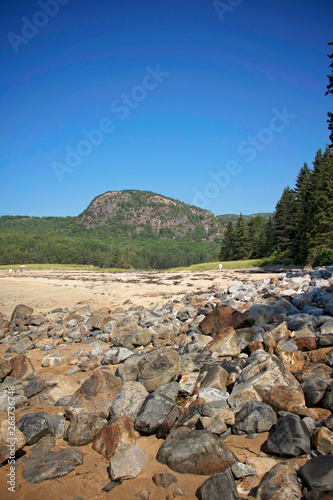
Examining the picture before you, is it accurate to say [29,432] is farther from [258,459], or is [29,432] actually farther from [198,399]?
[258,459]

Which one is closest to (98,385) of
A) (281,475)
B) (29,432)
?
(29,432)

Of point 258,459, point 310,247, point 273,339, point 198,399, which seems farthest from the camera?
point 310,247

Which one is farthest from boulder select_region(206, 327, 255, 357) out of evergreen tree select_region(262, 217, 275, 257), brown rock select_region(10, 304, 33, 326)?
evergreen tree select_region(262, 217, 275, 257)

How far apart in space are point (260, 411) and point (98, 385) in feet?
9.94

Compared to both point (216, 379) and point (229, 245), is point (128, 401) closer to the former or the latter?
point (216, 379)

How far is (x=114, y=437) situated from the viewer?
4.45m

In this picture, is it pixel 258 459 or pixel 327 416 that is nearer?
pixel 258 459

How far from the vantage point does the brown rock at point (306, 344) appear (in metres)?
6.07

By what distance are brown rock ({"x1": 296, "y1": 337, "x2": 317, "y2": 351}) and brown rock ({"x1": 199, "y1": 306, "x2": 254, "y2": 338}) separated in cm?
189

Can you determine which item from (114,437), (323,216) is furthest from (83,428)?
(323,216)

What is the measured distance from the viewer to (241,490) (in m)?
3.30

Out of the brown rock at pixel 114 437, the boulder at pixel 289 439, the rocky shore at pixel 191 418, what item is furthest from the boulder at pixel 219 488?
the brown rock at pixel 114 437

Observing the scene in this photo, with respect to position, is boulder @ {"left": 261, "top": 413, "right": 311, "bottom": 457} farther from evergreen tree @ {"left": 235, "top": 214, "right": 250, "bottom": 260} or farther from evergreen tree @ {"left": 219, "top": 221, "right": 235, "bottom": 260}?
evergreen tree @ {"left": 219, "top": 221, "right": 235, "bottom": 260}

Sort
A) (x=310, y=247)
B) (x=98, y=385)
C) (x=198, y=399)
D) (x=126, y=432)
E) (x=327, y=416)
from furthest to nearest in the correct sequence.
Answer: (x=310, y=247) → (x=98, y=385) → (x=198, y=399) → (x=126, y=432) → (x=327, y=416)
